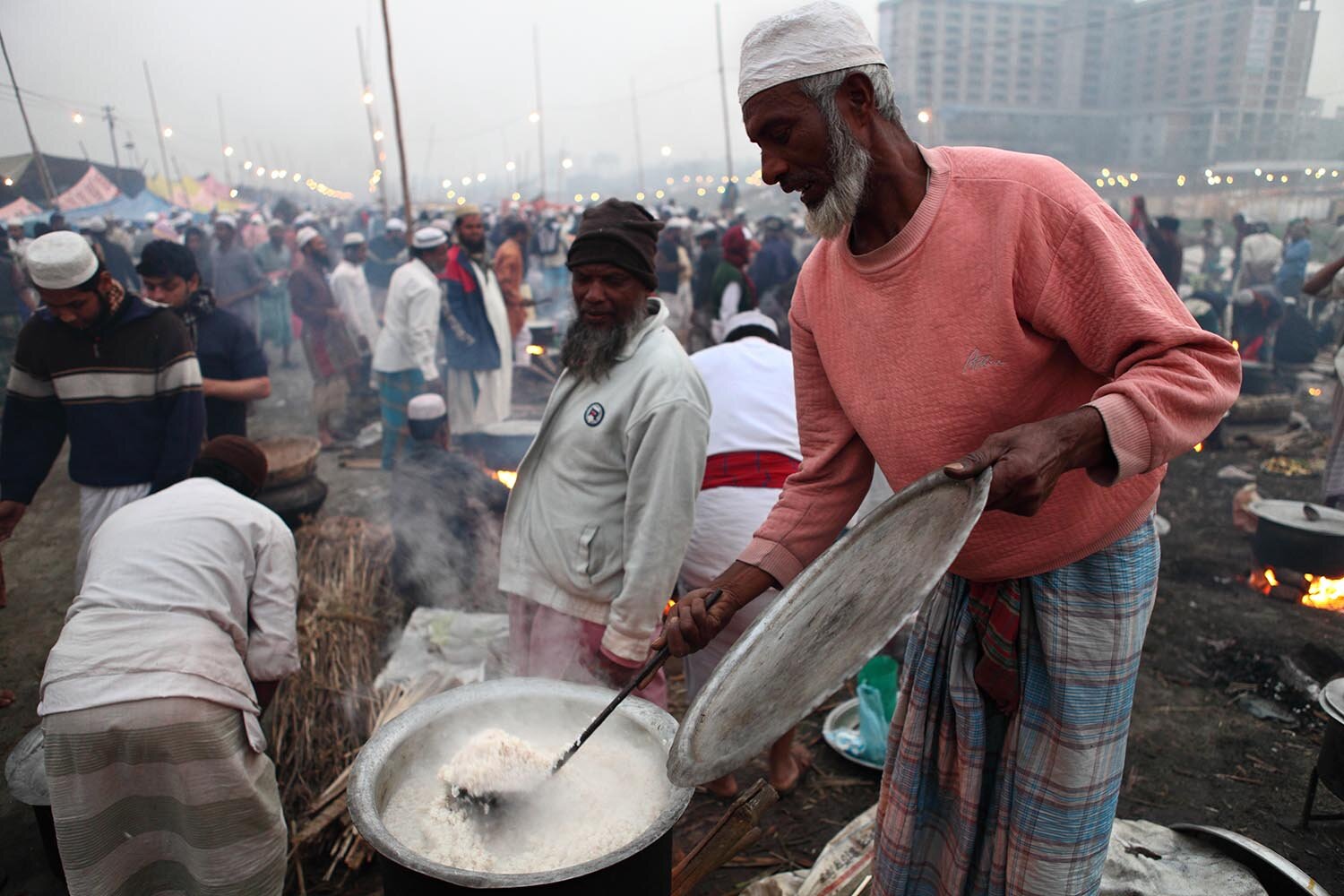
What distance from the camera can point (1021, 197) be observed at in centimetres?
162

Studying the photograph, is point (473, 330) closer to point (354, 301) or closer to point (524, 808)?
point (354, 301)

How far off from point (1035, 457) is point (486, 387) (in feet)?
23.5

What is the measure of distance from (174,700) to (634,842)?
5.54 feet

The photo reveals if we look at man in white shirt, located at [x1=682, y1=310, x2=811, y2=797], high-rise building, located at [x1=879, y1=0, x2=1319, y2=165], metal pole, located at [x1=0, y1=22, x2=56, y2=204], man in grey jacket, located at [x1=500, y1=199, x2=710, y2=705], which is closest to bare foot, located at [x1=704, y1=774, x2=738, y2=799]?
man in white shirt, located at [x1=682, y1=310, x2=811, y2=797]

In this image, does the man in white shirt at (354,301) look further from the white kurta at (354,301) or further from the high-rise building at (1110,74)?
the high-rise building at (1110,74)

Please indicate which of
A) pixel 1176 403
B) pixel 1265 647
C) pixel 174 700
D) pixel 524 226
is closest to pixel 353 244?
pixel 524 226

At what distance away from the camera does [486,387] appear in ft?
26.4

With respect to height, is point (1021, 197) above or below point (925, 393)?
above

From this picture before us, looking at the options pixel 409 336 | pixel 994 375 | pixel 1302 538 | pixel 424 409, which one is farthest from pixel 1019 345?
pixel 409 336

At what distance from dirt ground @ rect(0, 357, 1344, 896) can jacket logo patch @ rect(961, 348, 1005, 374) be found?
101 inches

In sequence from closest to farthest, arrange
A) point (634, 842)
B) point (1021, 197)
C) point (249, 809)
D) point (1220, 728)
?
point (1021, 197) < point (634, 842) < point (249, 809) < point (1220, 728)

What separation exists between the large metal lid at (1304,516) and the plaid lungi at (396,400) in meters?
6.49

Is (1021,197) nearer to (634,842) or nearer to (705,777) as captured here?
(705,777)

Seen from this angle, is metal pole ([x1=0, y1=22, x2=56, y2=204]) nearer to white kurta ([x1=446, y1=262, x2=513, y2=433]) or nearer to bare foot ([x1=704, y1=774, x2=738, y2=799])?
white kurta ([x1=446, y1=262, x2=513, y2=433])
